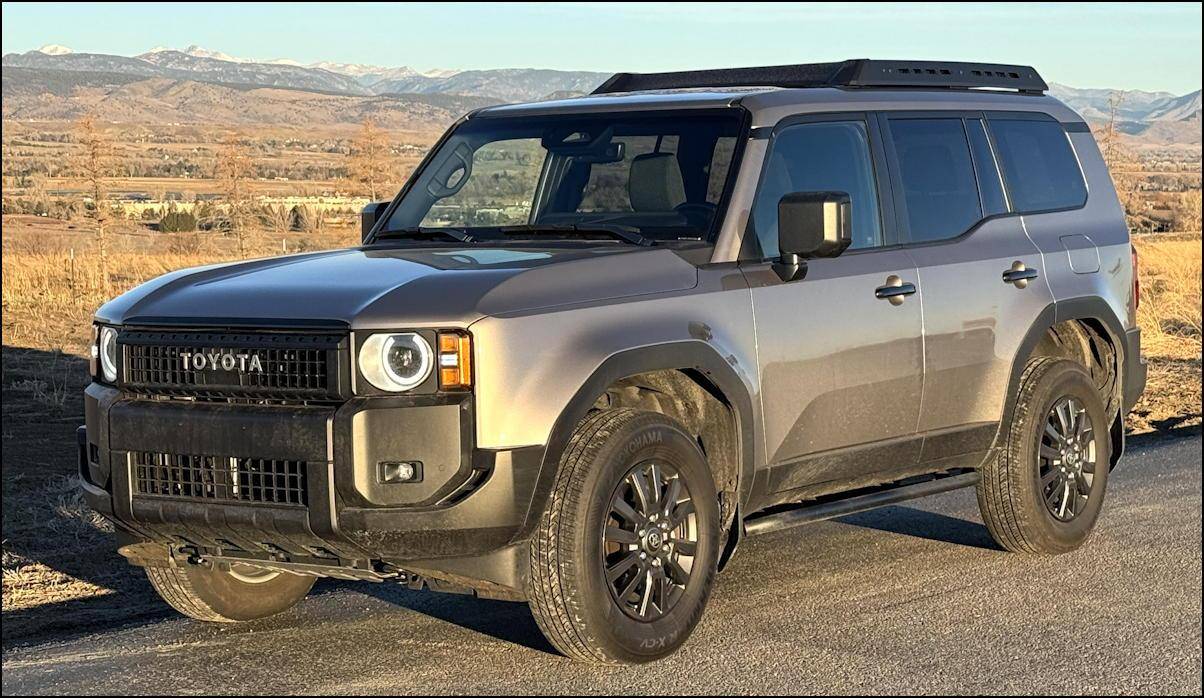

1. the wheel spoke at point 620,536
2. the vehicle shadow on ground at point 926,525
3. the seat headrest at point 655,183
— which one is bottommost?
the vehicle shadow on ground at point 926,525

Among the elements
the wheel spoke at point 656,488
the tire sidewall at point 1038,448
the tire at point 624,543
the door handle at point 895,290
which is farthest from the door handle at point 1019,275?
the wheel spoke at point 656,488

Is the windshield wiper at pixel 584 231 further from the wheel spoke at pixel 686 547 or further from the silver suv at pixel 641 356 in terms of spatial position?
the wheel spoke at pixel 686 547

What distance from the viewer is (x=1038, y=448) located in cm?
781

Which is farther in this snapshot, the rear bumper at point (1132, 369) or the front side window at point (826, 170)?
the rear bumper at point (1132, 369)

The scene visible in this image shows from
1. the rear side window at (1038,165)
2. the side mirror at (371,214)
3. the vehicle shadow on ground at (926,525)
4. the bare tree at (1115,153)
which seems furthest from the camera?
the bare tree at (1115,153)

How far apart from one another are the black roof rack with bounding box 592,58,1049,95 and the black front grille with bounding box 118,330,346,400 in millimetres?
2995

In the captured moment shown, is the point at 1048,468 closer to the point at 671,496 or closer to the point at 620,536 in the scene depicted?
the point at 671,496

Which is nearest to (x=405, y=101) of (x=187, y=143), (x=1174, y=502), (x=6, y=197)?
(x=187, y=143)

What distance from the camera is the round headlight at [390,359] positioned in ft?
17.7

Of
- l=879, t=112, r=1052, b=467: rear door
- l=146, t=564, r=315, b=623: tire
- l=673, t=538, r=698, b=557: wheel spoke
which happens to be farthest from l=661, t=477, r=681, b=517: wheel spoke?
l=146, t=564, r=315, b=623: tire

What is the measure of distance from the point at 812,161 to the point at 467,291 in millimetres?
2107

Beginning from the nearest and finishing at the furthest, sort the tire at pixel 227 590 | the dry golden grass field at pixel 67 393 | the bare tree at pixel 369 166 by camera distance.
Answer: the tire at pixel 227 590, the dry golden grass field at pixel 67 393, the bare tree at pixel 369 166

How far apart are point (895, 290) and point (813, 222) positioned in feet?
2.60

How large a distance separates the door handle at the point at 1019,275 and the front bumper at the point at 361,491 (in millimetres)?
3029
